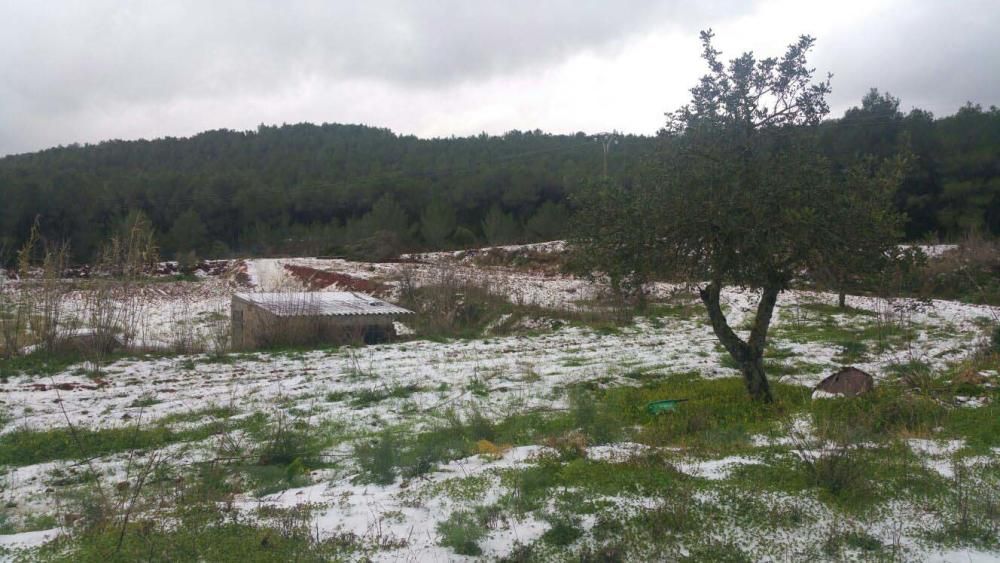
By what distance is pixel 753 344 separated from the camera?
8.16 meters

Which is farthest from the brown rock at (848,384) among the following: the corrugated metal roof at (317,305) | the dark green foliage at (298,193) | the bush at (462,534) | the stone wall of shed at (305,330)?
the dark green foliage at (298,193)

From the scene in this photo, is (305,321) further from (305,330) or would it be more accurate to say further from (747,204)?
(747,204)

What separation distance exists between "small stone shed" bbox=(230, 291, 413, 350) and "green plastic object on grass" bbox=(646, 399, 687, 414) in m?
8.32

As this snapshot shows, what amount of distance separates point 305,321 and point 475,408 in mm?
7973

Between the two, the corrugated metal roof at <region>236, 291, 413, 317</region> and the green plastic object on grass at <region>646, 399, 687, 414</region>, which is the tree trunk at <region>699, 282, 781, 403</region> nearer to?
the green plastic object on grass at <region>646, 399, 687, 414</region>

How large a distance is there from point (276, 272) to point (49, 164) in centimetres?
5085

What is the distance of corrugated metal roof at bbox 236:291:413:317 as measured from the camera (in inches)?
599

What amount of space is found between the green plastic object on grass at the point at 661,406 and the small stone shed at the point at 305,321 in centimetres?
832

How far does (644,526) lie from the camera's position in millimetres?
4422

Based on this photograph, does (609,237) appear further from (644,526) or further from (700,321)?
(700,321)

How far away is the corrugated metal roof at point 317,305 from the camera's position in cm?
1522

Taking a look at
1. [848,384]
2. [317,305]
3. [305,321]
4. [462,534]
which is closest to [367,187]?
[317,305]

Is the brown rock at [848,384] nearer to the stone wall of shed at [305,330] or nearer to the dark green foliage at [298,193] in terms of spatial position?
the stone wall of shed at [305,330]

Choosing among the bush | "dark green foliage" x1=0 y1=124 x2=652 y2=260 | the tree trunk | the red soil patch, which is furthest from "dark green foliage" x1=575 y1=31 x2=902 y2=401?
"dark green foliage" x1=0 y1=124 x2=652 y2=260
